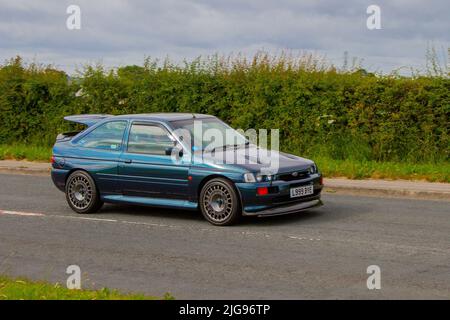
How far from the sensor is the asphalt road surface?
9.22m

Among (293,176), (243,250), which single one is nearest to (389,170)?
(293,176)

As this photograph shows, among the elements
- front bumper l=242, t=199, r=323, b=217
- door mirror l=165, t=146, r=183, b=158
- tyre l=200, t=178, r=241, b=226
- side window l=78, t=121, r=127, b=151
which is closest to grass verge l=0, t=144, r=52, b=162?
side window l=78, t=121, r=127, b=151

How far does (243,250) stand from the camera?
36.8 feet

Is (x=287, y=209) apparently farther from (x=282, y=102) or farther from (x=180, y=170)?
(x=282, y=102)

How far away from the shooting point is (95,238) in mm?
12352

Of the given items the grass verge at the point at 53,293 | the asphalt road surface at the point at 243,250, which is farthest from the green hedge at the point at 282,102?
the grass verge at the point at 53,293

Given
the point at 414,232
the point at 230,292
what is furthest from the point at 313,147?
the point at 230,292

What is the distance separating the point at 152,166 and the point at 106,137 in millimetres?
1287

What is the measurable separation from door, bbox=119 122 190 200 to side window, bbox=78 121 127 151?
230 millimetres

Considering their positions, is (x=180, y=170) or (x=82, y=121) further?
(x=82, y=121)

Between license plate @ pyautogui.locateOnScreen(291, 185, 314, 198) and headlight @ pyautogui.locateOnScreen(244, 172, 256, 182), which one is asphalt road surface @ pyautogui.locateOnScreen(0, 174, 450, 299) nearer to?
license plate @ pyautogui.locateOnScreen(291, 185, 314, 198)

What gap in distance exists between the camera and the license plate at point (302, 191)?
13.0m
